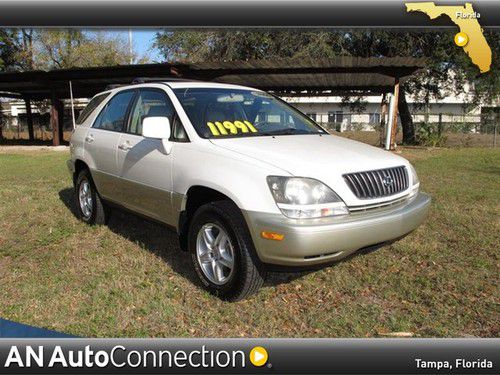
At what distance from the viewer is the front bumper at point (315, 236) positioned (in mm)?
2803

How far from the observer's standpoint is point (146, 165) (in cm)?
399

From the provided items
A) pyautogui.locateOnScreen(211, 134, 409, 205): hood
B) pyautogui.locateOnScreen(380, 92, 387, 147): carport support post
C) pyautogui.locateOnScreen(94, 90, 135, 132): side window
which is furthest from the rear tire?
pyautogui.locateOnScreen(380, 92, 387, 147): carport support post

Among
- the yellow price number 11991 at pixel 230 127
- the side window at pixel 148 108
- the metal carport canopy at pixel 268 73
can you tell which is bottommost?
the yellow price number 11991 at pixel 230 127

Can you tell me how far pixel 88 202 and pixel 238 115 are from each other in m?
2.60

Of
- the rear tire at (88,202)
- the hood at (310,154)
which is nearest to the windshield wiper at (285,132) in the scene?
the hood at (310,154)

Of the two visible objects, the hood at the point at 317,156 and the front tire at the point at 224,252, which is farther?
the front tire at the point at 224,252

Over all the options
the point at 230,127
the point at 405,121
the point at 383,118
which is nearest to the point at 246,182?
the point at 230,127

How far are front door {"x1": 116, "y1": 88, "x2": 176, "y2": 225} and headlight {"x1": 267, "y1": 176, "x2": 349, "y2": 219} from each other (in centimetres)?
120

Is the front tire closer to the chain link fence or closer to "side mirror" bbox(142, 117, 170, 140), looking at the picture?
"side mirror" bbox(142, 117, 170, 140)

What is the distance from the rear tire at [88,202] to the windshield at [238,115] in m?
1.98

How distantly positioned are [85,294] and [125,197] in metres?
1.19

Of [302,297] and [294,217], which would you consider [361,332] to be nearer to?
[302,297]

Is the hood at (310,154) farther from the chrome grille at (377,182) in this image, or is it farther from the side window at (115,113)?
the side window at (115,113)

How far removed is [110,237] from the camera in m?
4.91
